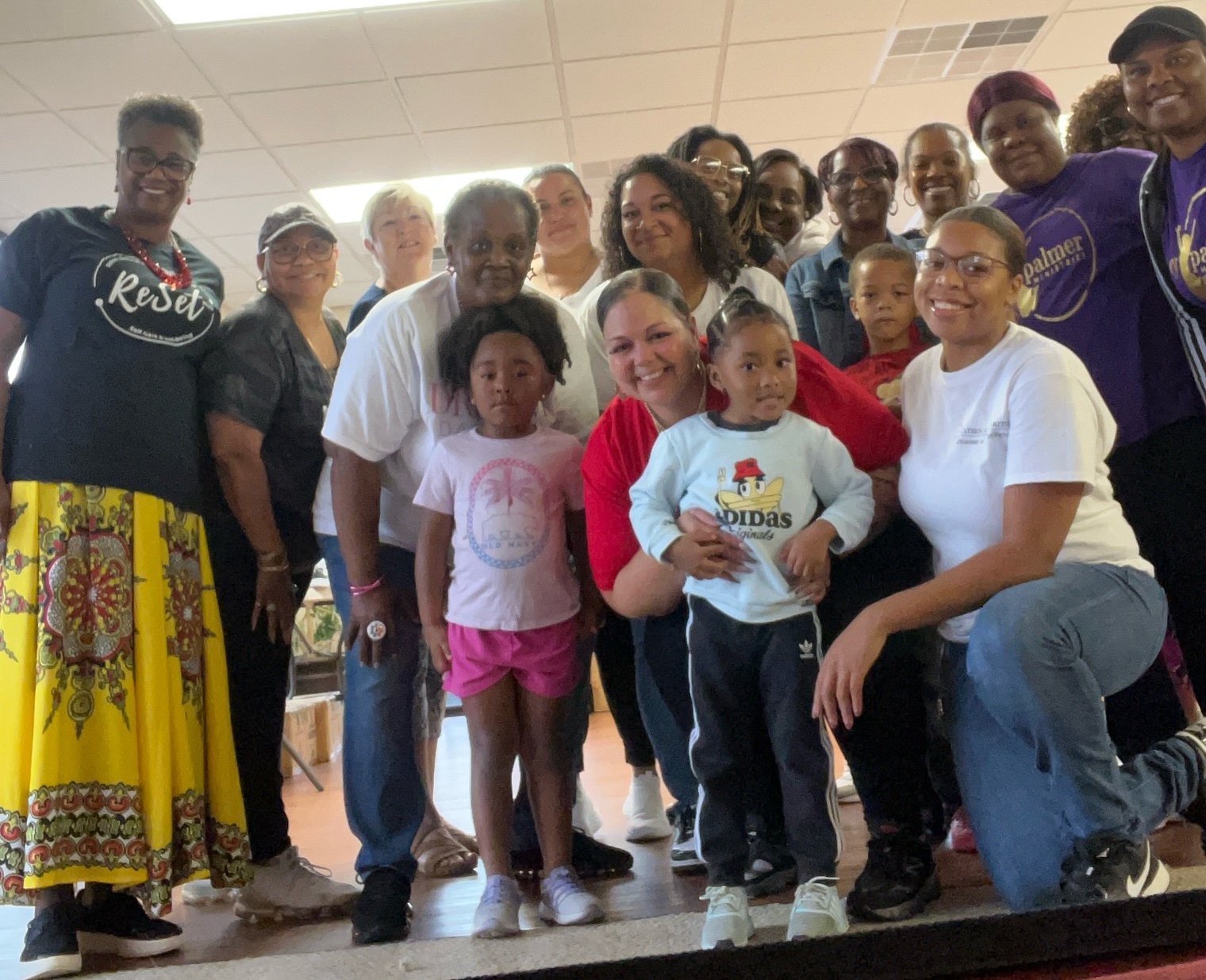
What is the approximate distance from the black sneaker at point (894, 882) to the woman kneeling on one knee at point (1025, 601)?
106 millimetres

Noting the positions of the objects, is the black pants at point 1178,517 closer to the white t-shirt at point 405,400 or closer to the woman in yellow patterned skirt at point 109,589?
the white t-shirt at point 405,400

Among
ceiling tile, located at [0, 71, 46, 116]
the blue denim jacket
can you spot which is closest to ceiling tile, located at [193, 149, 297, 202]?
ceiling tile, located at [0, 71, 46, 116]

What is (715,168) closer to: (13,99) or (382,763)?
(382,763)

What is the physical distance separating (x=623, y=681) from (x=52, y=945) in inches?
46.4

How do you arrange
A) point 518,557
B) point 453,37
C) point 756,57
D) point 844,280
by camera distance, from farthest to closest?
point 756,57, point 453,37, point 844,280, point 518,557

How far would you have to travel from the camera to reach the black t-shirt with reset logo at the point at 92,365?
1.87 meters

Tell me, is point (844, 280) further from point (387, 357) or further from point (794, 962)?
point (794, 962)

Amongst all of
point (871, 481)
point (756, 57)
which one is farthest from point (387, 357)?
point (756, 57)

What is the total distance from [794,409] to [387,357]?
0.76 m

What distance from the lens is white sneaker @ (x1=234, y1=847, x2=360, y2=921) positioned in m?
1.99

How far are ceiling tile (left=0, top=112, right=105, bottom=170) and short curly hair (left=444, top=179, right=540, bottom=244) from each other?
415 centimetres

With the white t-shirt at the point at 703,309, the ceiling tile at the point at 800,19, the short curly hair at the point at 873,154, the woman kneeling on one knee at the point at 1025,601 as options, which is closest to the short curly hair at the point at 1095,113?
the short curly hair at the point at 873,154

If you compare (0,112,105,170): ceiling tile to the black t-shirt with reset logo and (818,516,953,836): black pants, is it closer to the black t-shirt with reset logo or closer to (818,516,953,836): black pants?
the black t-shirt with reset logo

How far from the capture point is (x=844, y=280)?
243 centimetres
